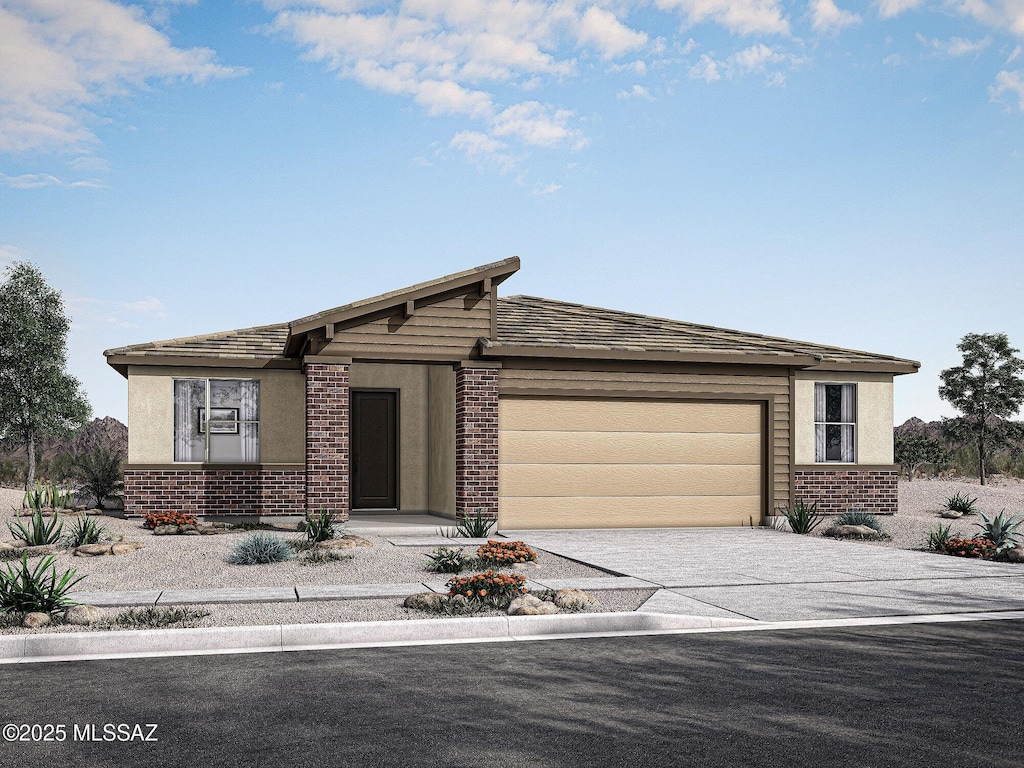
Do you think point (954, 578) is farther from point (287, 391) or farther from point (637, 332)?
point (287, 391)

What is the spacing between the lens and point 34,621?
8266 millimetres

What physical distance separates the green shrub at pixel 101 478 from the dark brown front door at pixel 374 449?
5.26 meters

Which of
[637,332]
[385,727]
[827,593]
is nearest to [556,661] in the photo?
[385,727]

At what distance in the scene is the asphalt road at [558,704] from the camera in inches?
197

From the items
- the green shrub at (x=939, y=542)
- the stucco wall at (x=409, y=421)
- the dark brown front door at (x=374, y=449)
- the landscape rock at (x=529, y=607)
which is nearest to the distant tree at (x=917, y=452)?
the green shrub at (x=939, y=542)

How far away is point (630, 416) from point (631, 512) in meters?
1.83

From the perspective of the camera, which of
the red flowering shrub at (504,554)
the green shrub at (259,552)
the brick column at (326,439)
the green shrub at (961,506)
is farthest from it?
the green shrub at (961,506)

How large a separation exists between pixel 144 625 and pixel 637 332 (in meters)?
13.2

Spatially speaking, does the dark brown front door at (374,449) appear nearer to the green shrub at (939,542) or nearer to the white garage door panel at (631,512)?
the white garage door panel at (631,512)

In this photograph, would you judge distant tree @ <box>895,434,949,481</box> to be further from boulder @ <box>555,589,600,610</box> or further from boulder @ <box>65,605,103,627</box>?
boulder @ <box>65,605,103,627</box>

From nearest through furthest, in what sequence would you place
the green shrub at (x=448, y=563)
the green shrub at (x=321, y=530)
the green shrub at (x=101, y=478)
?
the green shrub at (x=448, y=563) < the green shrub at (x=321, y=530) < the green shrub at (x=101, y=478)

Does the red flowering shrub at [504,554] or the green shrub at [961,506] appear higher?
the red flowering shrub at [504,554]

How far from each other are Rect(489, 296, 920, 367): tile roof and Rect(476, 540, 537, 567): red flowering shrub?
5548 mm

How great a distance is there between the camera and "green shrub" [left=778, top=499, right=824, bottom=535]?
58.1 feet
